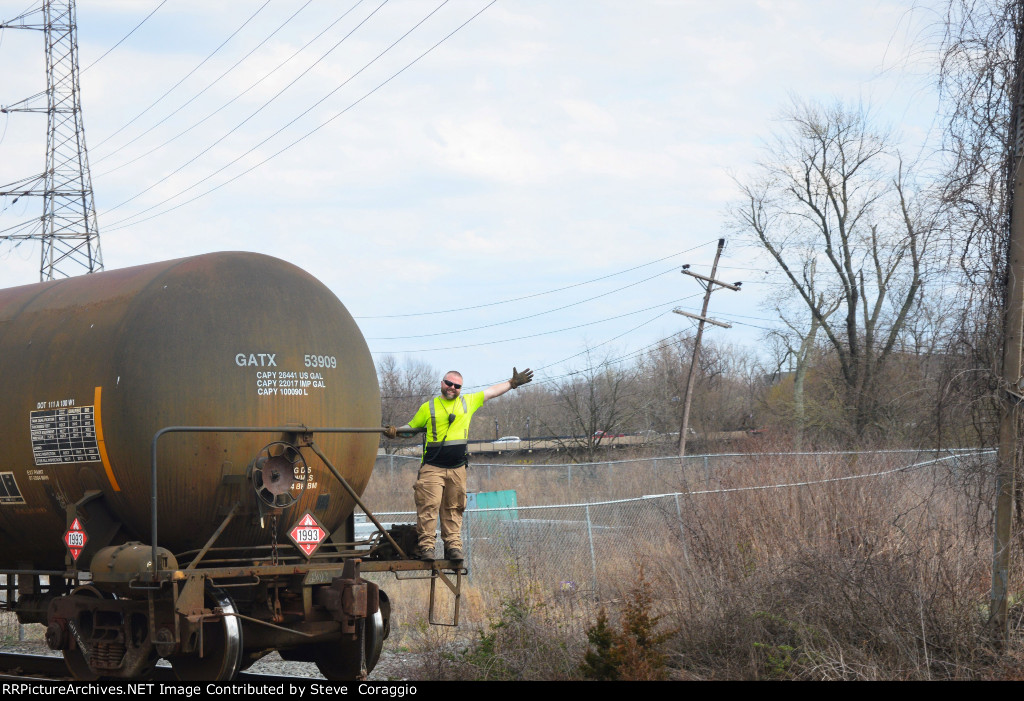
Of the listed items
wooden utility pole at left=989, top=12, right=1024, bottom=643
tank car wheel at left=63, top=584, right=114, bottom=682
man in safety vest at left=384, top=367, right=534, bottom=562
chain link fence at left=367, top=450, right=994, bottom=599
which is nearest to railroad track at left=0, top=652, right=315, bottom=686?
tank car wheel at left=63, top=584, right=114, bottom=682

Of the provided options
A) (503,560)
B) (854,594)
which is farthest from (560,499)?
(854,594)

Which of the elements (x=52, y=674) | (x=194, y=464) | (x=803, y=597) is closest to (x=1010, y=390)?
(x=803, y=597)

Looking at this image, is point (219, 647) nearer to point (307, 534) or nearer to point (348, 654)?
point (307, 534)

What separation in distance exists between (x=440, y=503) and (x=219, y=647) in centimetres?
250

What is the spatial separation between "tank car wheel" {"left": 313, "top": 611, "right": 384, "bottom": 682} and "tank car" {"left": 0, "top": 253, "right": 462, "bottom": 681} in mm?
26

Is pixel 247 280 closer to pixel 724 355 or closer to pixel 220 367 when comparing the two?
pixel 220 367

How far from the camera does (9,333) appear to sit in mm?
8711

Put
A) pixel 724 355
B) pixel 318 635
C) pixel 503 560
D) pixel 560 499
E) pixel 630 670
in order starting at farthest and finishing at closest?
pixel 724 355, pixel 560 499, pixel 503 560, pixel 318 635, pixel 630 670

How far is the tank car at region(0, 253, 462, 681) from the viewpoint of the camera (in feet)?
23.9

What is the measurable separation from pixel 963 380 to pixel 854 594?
2.02m

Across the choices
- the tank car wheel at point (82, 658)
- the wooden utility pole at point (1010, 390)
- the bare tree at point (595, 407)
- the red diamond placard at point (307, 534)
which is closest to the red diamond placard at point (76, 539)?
the tank car wheel at point (82, 658)

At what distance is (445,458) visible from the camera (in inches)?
354

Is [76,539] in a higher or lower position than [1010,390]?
lower

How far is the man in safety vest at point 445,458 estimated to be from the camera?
8.85 metres
